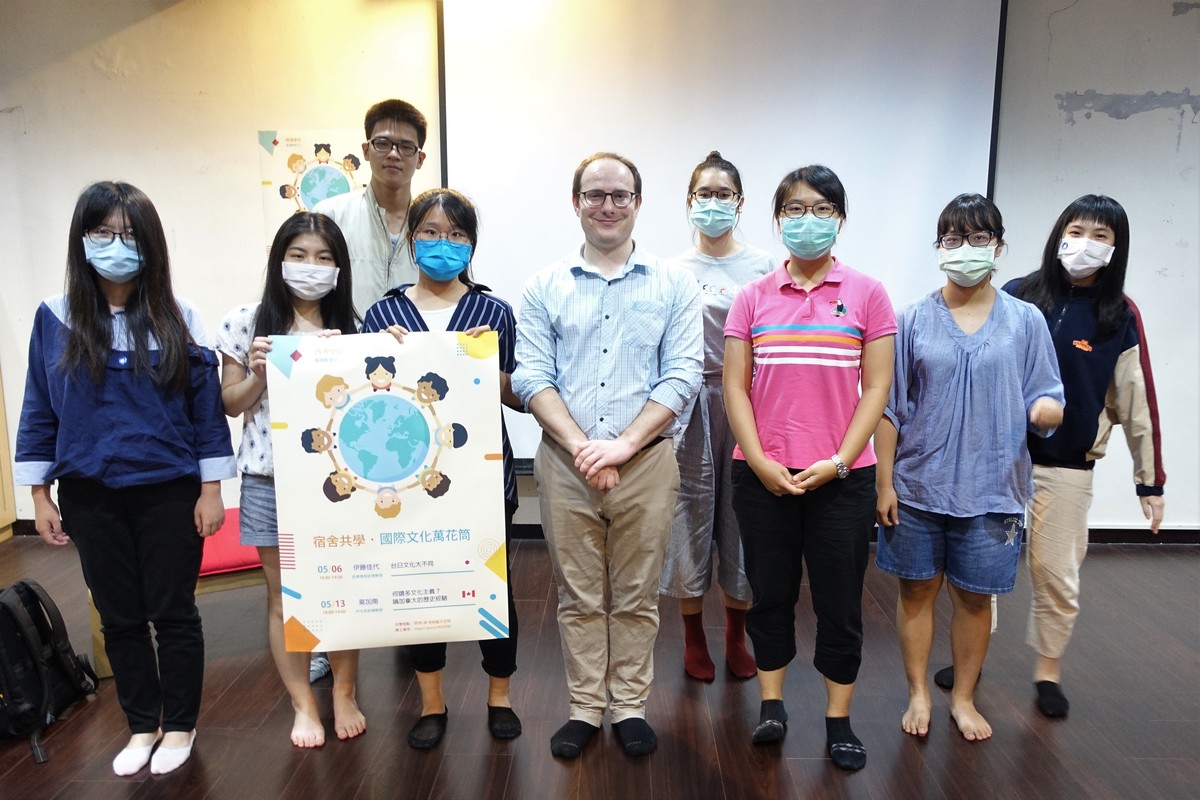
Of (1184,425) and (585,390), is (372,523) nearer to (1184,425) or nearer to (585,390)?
(585,390)

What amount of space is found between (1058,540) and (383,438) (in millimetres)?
2022

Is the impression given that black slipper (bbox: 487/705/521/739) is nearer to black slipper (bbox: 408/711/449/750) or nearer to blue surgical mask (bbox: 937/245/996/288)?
black slipper (bbox: 408/711/449/750)

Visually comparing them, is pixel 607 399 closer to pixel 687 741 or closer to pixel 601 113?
pixel 687 741

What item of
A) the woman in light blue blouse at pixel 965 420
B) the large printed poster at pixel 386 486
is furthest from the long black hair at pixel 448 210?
the woman in light blue blouse at pixel 965 420

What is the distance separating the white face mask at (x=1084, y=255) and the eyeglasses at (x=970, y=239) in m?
0.39

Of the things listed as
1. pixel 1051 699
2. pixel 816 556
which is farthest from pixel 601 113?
pixel 1051 699

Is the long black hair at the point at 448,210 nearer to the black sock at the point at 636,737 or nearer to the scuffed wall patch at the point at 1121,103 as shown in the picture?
the black sock at the point at 636,737

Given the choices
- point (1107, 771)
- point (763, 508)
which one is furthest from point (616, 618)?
point (1107, 771)

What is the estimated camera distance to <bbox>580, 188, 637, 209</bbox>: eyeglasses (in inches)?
75.2

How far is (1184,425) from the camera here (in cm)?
378

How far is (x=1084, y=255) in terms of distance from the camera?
85.1 inches

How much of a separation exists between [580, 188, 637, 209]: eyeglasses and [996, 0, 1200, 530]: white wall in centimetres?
265

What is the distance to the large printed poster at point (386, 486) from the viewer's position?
5.99 feet

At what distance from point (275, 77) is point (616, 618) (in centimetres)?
311
